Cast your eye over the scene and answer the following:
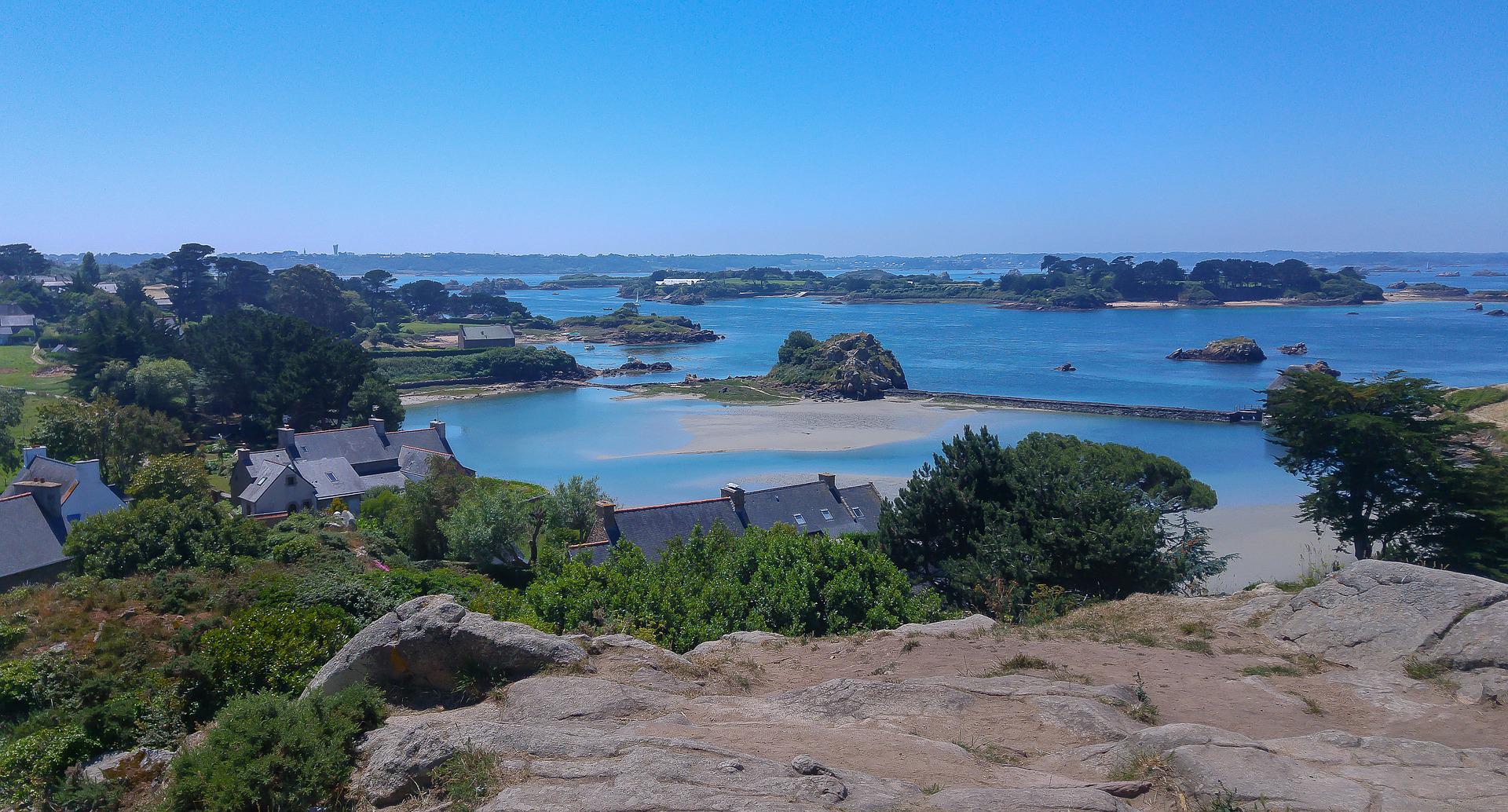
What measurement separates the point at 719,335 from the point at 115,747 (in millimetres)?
131326

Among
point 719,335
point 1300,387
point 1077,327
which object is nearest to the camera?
point 1300,387

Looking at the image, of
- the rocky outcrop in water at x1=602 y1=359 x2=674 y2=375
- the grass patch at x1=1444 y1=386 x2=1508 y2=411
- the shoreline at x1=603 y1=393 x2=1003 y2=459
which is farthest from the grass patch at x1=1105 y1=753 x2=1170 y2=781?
the rocky outcrop in water at x1=602 y1=359 x2=674 y2=375

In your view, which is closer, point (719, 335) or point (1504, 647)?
point (1504, 647)

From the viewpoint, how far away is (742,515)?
27906mm

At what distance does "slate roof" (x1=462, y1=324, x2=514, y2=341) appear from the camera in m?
109

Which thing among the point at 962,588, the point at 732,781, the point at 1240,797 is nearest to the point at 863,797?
the point at 732,781

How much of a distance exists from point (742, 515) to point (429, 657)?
64.1 ft

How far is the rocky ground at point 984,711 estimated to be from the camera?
20.7 feet

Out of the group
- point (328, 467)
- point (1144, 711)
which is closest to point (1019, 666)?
point (1144, 711)

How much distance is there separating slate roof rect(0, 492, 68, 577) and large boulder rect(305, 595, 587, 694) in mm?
20763

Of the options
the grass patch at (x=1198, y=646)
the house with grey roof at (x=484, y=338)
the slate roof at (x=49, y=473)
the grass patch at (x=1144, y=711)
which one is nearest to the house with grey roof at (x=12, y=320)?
the house with grey roof at (x=484, y=338)

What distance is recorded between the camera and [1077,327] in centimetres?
14962

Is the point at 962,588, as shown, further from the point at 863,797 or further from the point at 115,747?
the point at 115,747

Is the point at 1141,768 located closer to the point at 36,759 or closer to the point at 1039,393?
the point at 36,759
